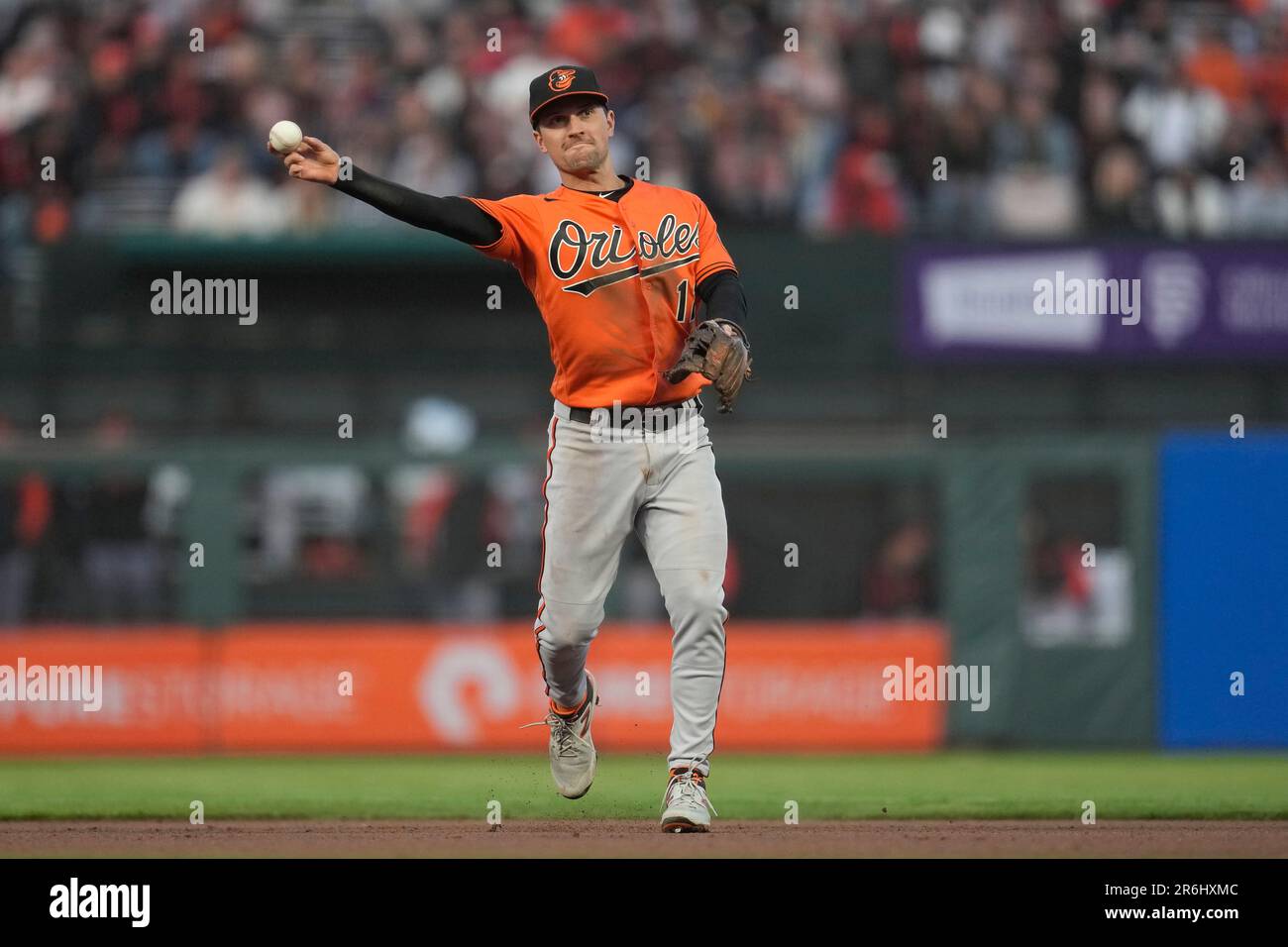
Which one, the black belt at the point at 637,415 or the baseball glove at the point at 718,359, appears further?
the black belt at the point at 637,415

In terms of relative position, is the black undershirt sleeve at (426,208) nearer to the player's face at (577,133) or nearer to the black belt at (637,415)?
the player's face at (577,133)

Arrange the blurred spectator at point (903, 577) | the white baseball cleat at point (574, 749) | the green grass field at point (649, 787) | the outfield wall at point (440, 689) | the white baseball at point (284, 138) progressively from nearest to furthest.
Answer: the white baseball at point (284, 138), the white baseball cleat at point (574, 749), the green grass field at point (649, 787), the outfield wall at point (440, 689), the blurred spectator at point (903, 577)

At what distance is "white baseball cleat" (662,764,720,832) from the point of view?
6730 mm

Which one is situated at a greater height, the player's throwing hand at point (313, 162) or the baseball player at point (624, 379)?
the player's throwing hand at point (313, 162)

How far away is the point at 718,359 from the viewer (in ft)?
21.4

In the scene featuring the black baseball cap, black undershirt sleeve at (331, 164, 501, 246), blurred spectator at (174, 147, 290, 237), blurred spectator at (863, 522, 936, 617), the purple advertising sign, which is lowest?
blurred spectator at (863, 522, 936, 617)

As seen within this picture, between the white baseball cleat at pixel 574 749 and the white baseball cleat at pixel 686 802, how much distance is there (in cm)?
72

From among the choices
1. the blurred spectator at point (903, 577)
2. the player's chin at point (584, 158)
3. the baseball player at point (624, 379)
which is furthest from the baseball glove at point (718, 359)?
the blurred spectator at point (903, 577)

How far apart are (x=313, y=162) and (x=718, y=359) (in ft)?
4.85

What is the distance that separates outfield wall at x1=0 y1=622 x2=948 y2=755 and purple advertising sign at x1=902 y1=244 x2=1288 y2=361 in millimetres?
2226

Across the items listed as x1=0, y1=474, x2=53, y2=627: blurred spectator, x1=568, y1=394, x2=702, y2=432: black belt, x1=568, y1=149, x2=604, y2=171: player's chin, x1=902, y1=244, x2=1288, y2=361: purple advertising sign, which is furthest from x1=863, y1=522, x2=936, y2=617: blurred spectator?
x1=568, y1=149, x2=604, y2=171: player's chin

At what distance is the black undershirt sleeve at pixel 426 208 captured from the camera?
6.46 metres

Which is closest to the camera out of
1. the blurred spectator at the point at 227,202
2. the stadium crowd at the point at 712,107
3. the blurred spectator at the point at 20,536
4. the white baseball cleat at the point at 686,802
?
the white baseball cleat at the point at 686,802

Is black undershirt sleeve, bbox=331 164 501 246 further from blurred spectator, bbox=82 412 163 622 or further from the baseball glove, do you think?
blurred spectator, bbox=82 412 163 622
